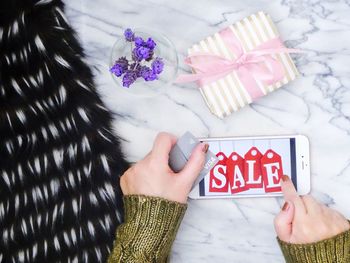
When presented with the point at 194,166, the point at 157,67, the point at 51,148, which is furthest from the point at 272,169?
the point at 51,148

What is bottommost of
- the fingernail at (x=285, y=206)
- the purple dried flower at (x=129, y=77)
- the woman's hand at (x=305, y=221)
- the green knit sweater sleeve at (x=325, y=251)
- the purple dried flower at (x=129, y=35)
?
the green knit sweater sleeve at (x=325, y=251)

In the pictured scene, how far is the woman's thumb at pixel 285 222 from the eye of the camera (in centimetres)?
90

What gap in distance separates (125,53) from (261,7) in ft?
0.73

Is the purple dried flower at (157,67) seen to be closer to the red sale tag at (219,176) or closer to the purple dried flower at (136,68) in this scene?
the purple dried flower at (136,68)

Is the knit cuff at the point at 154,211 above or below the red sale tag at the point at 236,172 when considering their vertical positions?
below

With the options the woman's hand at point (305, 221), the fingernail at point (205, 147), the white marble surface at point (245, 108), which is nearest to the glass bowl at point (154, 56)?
the white marble surface at point (245, 108)

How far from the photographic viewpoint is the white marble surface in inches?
37.5

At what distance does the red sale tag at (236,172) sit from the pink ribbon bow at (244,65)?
102 mm

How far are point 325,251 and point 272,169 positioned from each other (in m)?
0.15

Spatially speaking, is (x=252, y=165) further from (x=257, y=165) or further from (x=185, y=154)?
(x=185, y=154)

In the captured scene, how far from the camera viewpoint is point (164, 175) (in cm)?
91

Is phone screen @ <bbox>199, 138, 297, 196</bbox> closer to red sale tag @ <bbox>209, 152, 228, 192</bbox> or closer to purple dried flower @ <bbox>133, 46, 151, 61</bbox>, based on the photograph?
red sale tag @ <bbox>209, 152, 228, 192</bbox>

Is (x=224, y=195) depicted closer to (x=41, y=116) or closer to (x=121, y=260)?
(x=121, y=260)

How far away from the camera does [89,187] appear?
974 mm
